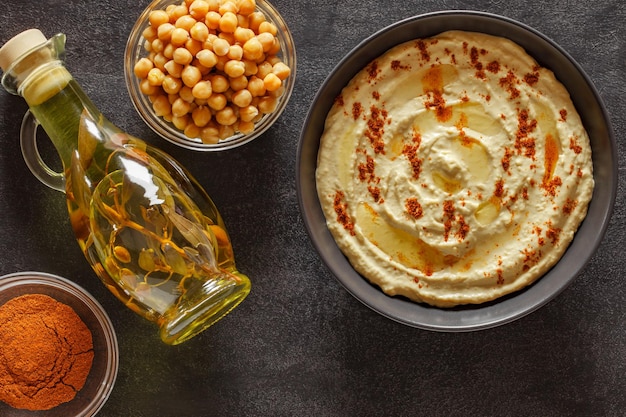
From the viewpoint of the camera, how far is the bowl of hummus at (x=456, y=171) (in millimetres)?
2518

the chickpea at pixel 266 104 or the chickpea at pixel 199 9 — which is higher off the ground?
the chickpea at pixel 199 9

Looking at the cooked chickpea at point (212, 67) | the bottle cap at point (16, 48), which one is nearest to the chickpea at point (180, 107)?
the cooked chickpea at point (212, 67)

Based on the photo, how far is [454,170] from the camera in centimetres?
250

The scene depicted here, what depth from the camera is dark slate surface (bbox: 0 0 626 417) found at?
2814mm

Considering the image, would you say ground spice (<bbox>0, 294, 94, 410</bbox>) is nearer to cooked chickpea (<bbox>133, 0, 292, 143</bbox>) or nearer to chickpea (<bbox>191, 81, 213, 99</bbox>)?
cooked chickpea (<bbox>133, 0, 292, 143</bbox>)

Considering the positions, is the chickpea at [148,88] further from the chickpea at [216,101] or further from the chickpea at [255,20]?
the chickpea at [255,20]

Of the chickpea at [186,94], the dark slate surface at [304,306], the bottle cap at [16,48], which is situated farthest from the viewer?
the dark slate surface at [304,306]

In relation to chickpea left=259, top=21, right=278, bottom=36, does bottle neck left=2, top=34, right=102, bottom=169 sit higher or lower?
lower

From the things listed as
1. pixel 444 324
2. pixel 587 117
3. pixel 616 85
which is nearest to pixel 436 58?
pixel 587 117

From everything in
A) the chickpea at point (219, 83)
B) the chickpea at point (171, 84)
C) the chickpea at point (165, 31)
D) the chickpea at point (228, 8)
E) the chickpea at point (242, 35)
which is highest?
the chickpea at point (228, 8)

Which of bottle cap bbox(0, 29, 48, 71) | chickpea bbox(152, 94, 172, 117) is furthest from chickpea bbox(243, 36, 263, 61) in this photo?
bottle cap bbox(0, 29, 48, 71)

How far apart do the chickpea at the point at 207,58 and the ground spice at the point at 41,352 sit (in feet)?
3.73

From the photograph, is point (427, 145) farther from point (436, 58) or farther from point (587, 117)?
point (587, 117)

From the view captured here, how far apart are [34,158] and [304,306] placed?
1211 millimetres
